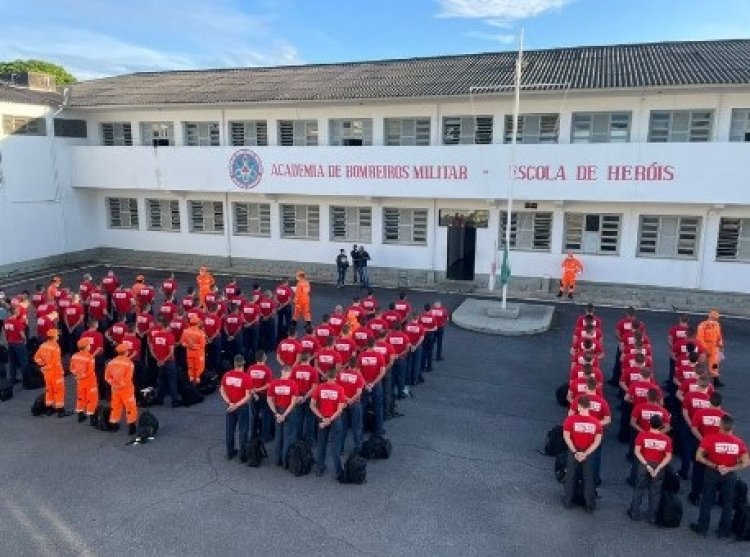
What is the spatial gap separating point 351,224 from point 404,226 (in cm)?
208

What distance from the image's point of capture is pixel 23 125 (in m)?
21.7

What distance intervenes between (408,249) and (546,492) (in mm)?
Answer: 13688

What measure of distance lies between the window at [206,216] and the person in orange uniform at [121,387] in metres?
14.8

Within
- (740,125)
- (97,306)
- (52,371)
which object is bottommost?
(52,371)

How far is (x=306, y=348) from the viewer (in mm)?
9914

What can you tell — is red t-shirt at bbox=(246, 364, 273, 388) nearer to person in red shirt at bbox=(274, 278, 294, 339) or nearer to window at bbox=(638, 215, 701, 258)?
person in red shirt at bbox=(274, 278, 294, 339)

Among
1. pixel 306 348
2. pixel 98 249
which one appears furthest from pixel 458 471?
pixel 98 249

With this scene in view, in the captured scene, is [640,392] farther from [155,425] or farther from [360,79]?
[360,79]

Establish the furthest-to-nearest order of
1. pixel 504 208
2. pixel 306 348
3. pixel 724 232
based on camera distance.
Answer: pixel 504 208
pixel 724 232
pixel 306 348

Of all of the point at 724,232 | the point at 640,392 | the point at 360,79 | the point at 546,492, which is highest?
the point at 360,79

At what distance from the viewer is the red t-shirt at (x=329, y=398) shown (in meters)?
7.88

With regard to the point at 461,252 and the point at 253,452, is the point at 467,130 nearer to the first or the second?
Answer: the point at 461,252

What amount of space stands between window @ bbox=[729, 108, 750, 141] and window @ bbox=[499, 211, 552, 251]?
18.7 feet

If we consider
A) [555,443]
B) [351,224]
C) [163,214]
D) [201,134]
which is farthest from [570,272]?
[163,214]
